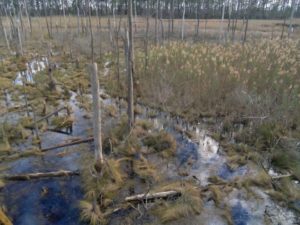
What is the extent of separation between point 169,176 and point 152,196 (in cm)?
94

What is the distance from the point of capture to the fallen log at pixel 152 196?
4773 mm

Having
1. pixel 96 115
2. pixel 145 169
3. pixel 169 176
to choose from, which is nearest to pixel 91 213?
pixel 145 169

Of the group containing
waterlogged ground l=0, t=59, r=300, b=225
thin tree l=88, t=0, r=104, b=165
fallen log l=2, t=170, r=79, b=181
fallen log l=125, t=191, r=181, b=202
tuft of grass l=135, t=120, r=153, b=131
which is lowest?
waterlogged ground l=0, t=59, r=300, b=225

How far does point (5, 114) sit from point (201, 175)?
677 centimetres

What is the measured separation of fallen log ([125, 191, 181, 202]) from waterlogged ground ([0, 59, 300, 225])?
480mm

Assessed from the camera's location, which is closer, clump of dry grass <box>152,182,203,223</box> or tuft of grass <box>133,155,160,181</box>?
clump of dry grass <box>152,182,203,223</box>

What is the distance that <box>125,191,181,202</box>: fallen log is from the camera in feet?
15.7

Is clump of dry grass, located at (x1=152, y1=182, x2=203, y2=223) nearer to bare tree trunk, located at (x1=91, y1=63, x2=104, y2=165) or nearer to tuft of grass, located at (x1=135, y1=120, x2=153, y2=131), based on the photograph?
bare tree trunk, located at (x1=91, y1=63, x2=104, y2=165)

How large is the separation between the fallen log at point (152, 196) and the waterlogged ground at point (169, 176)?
1.57 feet

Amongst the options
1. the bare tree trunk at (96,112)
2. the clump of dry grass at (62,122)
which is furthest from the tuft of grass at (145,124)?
the bare tree trunk at (96,112)

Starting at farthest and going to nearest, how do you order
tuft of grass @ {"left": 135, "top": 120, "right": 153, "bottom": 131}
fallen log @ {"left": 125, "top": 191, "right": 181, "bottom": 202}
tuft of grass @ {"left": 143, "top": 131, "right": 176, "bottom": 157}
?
tuft of grass @ {"left": 135, "top": 120, "right": 153, "bottom": 131}
tuft of grass @ {"left": 143, "top": 131, "right": 176, "bottom": 157}
fallen log @ {"left": 125, "top": 191, "right": 181, "bottom": 202}

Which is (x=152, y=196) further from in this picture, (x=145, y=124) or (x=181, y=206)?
(x=145, y=124)

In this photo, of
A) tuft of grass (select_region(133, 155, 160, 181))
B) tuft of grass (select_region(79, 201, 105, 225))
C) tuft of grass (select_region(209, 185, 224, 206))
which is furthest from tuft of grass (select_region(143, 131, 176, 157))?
tuft of grass (select_region(79, 201, 105, 225))

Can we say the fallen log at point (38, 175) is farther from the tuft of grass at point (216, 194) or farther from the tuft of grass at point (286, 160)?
the tuft of grass at point (286, 160)
